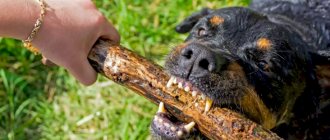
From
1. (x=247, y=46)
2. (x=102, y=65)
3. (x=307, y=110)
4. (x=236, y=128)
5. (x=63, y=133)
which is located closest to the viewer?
(x=236, y=128)

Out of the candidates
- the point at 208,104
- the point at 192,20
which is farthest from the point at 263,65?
the point at 192,20

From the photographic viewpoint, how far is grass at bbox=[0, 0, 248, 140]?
6152mm

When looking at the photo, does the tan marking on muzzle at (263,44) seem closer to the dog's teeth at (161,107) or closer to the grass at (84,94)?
the dog's teeth at (161,107)

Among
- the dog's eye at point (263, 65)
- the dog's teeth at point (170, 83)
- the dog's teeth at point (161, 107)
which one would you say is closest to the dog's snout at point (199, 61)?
the dog's teeth at point (170, 83)

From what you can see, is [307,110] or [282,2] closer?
[307,110]

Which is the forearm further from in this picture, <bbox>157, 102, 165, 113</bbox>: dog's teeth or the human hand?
<bbox>157, 102, 165, 113</bbox>: dog's teeth

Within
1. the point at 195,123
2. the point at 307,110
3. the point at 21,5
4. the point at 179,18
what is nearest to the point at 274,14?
the point at 307,110

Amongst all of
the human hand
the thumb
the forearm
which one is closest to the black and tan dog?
the thumb

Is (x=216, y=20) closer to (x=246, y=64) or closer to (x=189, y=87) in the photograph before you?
(x=246, y=64)

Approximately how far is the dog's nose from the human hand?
63 cm

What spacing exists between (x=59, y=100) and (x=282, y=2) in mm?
2590

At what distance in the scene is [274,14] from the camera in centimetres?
564

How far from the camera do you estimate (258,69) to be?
4344 mm

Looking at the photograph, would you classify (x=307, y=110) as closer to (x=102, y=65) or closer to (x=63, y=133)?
(x=102, y=65)
